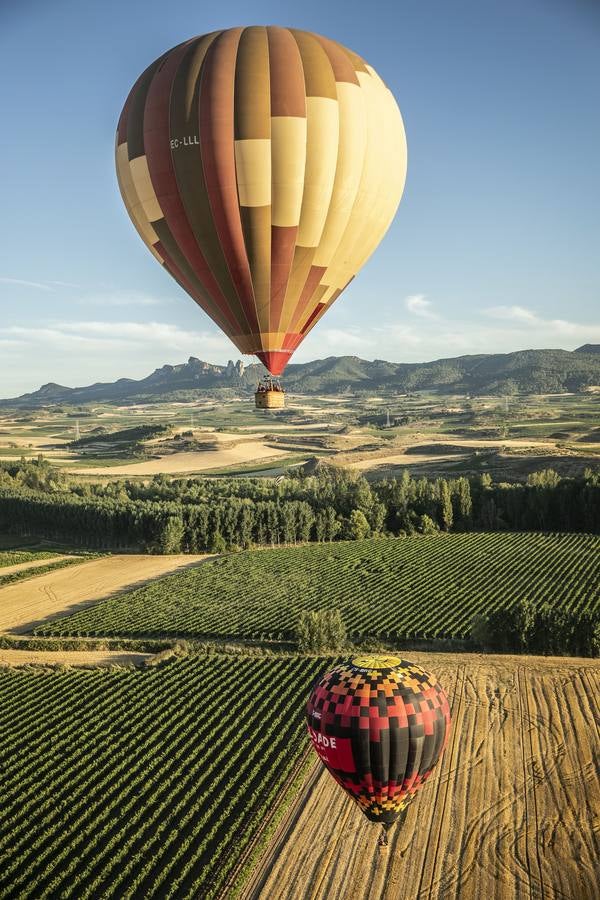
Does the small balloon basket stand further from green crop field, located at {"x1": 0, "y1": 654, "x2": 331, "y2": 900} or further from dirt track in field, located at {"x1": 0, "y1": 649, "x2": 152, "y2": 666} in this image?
dirt track in field, located at {"x1": 0, "y1": 649, "x2": 152, "y2": 666}

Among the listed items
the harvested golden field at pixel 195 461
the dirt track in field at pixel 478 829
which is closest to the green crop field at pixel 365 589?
the dirt track in field at pixel 478 829

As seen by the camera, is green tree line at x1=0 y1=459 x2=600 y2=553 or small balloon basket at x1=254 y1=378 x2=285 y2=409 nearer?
small balloon basket at x1=254 y1=378 x2=285 y2=409

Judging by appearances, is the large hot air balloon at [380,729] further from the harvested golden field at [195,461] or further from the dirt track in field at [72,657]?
the harvested golden field at [195,461]

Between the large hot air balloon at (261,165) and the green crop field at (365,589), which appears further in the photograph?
the green crop field at (365,589)

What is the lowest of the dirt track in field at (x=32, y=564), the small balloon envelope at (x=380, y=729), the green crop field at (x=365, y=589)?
the dirt track in field at (x=32, y=564)

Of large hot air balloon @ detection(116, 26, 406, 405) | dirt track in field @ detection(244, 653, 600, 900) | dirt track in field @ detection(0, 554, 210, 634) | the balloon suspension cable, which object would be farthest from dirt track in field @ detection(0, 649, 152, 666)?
large hot air balloon @ detection(116, 26, 406, 405)

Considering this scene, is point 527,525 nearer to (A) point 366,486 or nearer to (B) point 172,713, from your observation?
(A) point 366,486
